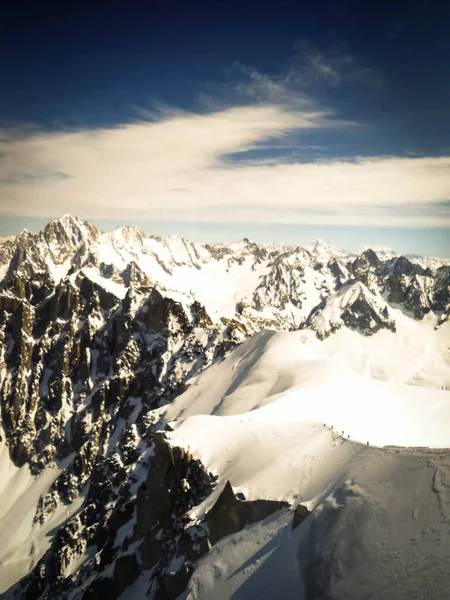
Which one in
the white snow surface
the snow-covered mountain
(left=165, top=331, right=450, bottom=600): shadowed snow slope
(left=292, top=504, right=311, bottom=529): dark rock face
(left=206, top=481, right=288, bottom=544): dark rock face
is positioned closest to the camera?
(left=165, top=331, right=450, bottom=600): shadowed snow slope

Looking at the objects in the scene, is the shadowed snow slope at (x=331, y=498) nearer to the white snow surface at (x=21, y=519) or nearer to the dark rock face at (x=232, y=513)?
the dark rock face at (x=232, y=513)

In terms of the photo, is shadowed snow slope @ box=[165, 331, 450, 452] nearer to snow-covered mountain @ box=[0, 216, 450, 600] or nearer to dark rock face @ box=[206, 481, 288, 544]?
snow-covered mountain @ box=[0, 216, 450, 600]

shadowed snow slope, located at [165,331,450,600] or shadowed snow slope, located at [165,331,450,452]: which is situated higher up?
shadowed snow slope, located at [165,331,450,600]

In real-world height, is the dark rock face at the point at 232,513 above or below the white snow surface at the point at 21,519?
above

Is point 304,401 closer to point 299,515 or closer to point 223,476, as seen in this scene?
point 223,476

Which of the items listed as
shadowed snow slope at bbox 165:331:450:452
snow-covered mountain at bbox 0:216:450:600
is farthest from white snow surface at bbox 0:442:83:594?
shadowed snow slope at bbox 165:331:450:452

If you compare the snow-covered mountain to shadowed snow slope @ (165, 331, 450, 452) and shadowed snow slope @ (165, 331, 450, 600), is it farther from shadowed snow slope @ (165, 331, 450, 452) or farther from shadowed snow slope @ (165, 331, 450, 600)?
shadowed snow slope @ (165, 331, 450, 452)

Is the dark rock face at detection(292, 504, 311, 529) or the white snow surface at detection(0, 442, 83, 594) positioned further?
the white snow surface at detection(0, 442, 83, 594)

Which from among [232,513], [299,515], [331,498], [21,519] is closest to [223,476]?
[232,513]

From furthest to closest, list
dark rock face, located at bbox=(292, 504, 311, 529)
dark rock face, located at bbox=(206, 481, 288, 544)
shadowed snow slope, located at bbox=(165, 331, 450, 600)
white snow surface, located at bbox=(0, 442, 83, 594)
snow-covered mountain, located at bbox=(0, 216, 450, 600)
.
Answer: white snow surface, located at bbox=(0, 442, 83, 594) → dark rock face, located at bbox=(206, 481, 288, 544) → dark rock face, located at bbox=(292, 504, 311, 529) → snow-covered mountain, located at bbox=(0, 216, 450, 600) → shadowed snow slope, located at bbox=(165, 331, 450, 600)

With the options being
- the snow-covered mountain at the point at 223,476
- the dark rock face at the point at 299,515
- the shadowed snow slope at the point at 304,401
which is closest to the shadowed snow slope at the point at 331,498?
the snow-covered mountain at the point at 223,476
